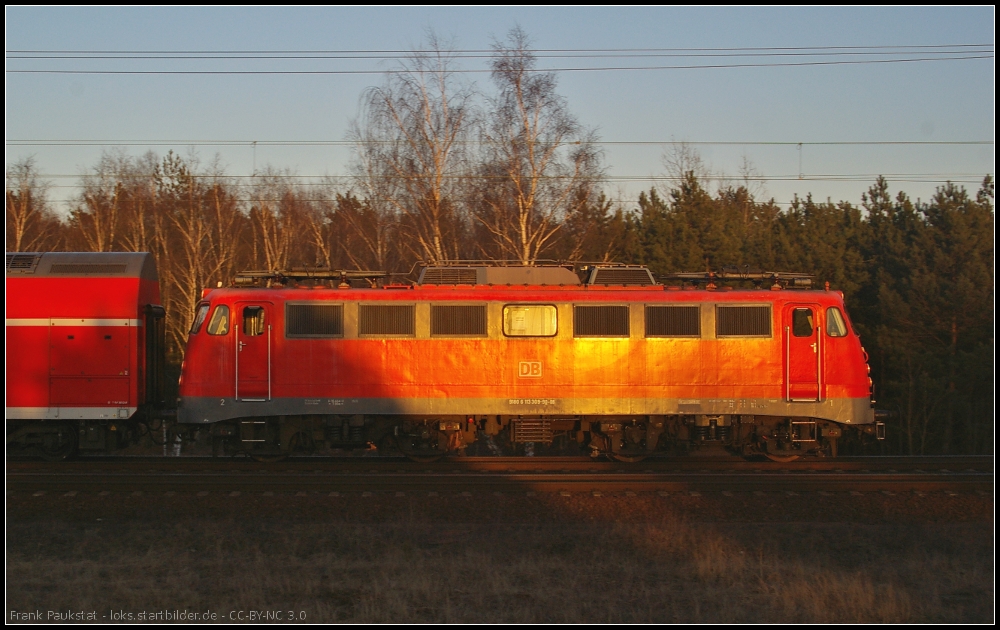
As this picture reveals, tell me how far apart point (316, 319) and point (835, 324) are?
10.1 metres

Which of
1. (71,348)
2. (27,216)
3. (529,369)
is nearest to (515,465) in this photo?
(529,369)

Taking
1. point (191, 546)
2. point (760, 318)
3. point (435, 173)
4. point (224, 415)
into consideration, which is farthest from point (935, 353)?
point (191, 546)

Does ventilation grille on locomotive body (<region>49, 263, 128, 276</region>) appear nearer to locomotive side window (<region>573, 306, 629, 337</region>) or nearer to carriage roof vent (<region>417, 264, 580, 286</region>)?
carriage roof vent (<region>417, 264, 580, 286</region>)

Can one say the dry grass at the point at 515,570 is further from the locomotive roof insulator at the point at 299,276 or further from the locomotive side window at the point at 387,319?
the locomotive roof insulator at the point at 299,276

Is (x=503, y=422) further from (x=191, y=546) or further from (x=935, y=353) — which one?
(x=935, y=353)

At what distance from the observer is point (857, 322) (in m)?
27.1

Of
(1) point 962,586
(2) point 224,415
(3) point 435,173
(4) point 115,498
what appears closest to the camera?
(1) point 962,586

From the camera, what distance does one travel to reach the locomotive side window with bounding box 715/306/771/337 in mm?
15219

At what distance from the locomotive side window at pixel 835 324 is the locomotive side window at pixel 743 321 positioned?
119 cm

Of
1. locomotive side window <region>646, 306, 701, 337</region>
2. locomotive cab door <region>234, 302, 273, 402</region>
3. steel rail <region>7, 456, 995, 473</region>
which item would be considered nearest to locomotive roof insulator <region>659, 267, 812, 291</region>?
locomotive side window <region>646, 306, 701, 337</region>

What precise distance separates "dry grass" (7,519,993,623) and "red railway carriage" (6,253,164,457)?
4.56 meters

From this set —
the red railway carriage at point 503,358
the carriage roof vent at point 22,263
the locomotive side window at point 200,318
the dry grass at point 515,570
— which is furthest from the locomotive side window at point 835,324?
the carriage roof vent at point 22,263

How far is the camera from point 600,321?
15.1m

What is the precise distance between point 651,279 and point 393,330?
17.0ft
